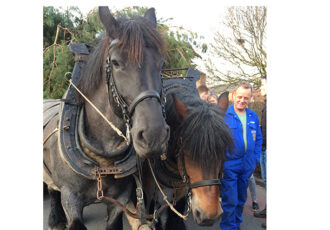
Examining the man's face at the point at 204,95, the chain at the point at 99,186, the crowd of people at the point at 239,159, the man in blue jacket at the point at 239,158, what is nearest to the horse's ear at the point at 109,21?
the chain at the point at 99,186

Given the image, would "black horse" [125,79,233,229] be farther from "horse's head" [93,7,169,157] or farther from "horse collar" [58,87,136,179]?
"horse's head" [93,7,169,157]

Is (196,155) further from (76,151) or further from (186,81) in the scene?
(186,81)

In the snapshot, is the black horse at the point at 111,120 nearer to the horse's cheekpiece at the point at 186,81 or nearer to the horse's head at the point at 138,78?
the horse's head at the point at 138,78

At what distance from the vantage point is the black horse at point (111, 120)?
131cm

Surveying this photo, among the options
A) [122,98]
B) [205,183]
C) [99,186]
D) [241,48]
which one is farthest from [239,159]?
[241,48]

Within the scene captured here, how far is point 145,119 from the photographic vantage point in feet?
4.12

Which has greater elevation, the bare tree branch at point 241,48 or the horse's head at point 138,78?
the bare tree branch at point 241,48

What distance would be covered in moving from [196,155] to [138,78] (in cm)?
64

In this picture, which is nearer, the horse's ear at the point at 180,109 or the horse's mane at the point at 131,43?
the horse's mane at the point at 131,43

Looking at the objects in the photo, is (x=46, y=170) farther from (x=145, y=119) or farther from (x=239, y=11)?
(x=239, y=11)

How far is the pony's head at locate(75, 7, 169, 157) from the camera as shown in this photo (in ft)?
4.13

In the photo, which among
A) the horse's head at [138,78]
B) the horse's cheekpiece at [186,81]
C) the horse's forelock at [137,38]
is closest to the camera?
the horse's head at [138,78]

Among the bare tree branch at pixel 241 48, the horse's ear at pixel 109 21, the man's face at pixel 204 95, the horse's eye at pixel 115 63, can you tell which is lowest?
the man's face at pixel 204 95

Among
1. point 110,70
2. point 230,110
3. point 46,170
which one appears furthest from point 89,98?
point 230,110
